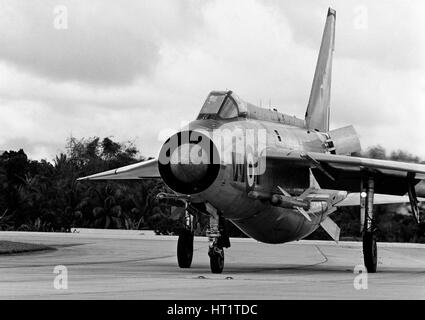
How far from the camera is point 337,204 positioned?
87.5 ft

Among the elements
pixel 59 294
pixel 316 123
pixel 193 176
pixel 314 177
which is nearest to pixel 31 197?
pixel 316 123

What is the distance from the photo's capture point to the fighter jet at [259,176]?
19.2m

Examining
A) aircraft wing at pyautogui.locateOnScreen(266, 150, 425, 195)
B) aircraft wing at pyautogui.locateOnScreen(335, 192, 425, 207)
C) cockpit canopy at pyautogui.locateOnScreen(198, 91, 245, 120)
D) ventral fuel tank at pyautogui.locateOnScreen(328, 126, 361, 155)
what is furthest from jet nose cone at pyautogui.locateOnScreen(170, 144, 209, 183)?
ventral fuel tank at pyautogui.locateOnScreen(328, 126, 361, 155)

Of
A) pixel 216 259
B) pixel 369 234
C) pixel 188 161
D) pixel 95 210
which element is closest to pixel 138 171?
pixel 216 259

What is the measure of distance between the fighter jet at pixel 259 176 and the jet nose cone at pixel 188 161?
0.7 inches

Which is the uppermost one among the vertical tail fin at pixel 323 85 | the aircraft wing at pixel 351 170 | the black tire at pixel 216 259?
the vertical tail fin at pixel 323 85

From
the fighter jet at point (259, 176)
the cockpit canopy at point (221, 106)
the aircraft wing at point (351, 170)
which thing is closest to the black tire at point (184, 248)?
the fighter jet at point (259, 176)

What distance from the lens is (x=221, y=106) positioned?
21.3 meters

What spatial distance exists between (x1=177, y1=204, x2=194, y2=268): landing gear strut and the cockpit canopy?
272 centimetres

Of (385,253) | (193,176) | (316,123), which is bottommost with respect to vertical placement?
(385,253)

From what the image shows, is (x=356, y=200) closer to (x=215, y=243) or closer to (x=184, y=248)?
(x=184, y=248)

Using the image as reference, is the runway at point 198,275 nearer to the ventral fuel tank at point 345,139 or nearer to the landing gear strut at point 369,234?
the landing gear strut at point 369,234
